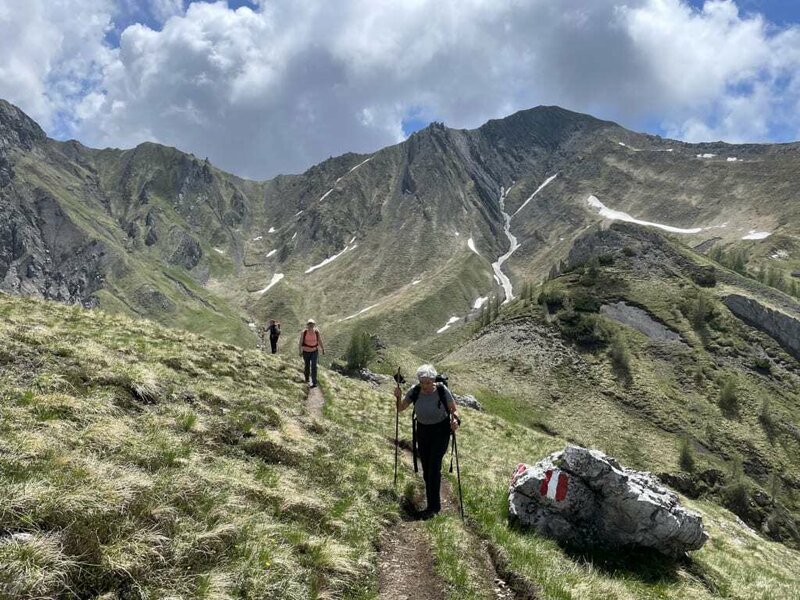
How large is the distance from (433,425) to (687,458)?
7441 cm

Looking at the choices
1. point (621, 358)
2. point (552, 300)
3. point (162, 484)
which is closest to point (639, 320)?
point (621, 358)

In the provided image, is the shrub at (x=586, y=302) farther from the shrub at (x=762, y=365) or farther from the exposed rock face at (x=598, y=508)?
the exposed rock face at (x=598, y=508)

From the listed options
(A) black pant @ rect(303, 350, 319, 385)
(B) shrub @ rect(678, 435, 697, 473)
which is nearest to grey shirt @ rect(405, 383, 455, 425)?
(A) black pant @ rect(303, 350, 319, 385)

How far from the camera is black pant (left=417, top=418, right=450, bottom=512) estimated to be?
12828mm

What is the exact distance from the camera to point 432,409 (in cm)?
1286

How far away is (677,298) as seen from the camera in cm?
10812

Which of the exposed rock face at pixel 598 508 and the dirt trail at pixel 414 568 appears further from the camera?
the exposed rock face at pixel 598 508

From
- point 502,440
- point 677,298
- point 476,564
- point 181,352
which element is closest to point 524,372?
point 677,298

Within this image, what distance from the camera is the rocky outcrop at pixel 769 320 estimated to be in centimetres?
10138

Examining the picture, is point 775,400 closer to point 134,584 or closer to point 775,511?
point 775,511

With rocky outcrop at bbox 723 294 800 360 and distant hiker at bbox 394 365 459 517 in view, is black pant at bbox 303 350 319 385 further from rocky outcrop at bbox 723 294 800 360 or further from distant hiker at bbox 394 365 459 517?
rocky outcrop at bbox 723 294 800 360

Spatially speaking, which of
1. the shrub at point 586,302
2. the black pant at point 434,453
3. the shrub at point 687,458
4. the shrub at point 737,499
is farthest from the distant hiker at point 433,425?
the shrub at point 586,302

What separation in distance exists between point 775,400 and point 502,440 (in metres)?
85.6

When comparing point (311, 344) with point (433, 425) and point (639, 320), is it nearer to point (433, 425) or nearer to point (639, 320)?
point (433, 425)
